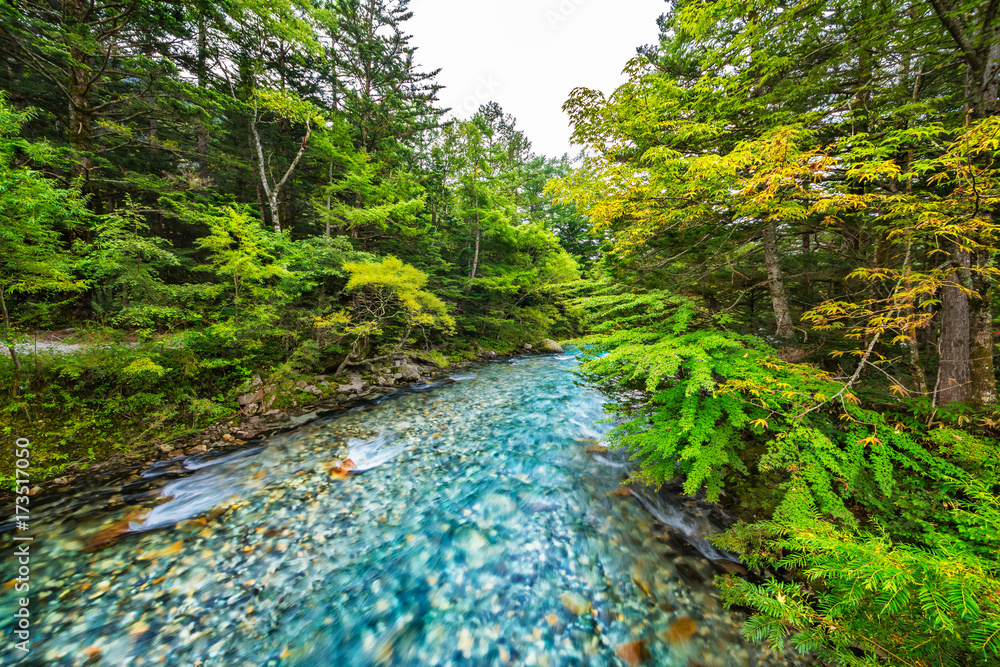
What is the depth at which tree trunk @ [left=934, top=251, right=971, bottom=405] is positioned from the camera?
3.25m

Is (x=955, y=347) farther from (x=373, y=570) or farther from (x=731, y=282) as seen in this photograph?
(x=373, y=570)

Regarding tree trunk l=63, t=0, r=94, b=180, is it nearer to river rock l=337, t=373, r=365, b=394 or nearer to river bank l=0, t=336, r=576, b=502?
river bank l=0, t=336, r=576, b=502

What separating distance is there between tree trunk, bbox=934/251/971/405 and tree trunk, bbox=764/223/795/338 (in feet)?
4.19

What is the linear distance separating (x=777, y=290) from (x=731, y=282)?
1.90 feet

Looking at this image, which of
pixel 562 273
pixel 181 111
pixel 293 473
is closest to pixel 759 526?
pixel 293 473

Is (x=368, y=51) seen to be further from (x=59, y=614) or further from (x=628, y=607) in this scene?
(x=628, y=607)

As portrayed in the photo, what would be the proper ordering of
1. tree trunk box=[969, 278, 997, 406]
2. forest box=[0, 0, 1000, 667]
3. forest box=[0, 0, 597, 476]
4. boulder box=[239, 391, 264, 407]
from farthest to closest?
boulder box=[239, 391, 264, 407] < forest box=[0, 0, 597, 476] < tree trunk box=[969, 278, 997, 406] < forest box=[0, 0, 1000, 667]

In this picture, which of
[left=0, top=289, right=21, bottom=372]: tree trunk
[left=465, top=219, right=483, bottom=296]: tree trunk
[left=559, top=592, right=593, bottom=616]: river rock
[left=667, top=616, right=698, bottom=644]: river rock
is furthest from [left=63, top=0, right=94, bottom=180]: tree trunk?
[left=667, top=616, right=698, bottom=644]: river rock

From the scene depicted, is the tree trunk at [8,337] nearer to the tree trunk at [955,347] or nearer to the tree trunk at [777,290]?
the tree trunk at [777,290]

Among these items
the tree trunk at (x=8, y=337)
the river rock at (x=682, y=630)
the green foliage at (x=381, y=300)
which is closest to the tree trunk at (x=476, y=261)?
the green foliage at (x=381, y=300)

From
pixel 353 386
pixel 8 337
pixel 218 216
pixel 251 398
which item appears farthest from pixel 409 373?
pixel 8 337

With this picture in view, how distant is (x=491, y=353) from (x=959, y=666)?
1514cm

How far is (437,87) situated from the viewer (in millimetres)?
17266

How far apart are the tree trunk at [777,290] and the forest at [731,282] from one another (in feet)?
0.12
